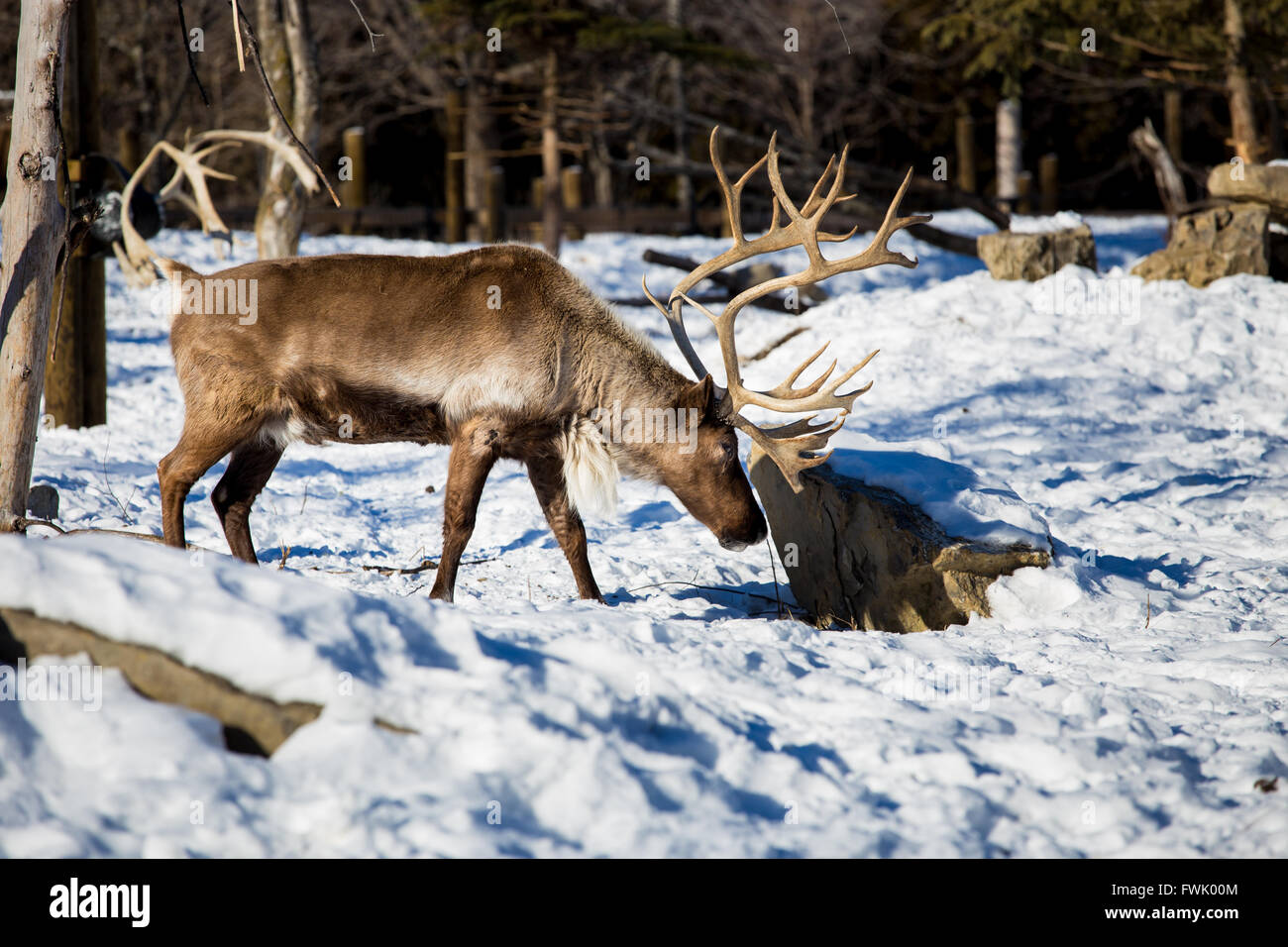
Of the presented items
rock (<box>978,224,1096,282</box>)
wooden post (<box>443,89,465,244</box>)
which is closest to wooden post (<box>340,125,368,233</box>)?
wooden post (<box>443,89,465,244</box>)

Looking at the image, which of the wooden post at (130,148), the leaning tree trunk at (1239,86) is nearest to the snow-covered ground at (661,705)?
the leaning tree trunk at (1239,86)

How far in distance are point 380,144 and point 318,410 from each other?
59.9 feet

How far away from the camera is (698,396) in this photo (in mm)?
4785

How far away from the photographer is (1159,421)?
741cm

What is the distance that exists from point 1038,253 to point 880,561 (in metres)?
6.08

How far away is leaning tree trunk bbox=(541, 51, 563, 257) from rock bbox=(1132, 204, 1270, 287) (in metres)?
5.98

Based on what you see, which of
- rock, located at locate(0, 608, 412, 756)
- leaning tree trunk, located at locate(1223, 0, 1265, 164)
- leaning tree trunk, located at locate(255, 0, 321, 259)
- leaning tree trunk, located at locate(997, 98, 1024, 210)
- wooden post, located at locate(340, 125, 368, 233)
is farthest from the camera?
leaning tree trunk, located at locate(997, 98, 1024, 210)

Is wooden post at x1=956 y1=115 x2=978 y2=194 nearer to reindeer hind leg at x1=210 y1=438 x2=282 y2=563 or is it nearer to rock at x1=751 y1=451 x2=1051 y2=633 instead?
rock at x1=751 y1=451 x2=1051 y2=633

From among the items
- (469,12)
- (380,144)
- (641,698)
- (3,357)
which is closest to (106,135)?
(380,144)

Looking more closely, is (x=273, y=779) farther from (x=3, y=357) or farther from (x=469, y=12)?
(x=469, y=12)

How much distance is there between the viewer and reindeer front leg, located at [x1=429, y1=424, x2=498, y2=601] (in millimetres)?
4465

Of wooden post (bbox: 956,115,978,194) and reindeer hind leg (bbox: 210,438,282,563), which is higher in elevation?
wooden post (bbox: 956,115,978,194)

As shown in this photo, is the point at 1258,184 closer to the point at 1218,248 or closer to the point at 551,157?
the point at 1218,248

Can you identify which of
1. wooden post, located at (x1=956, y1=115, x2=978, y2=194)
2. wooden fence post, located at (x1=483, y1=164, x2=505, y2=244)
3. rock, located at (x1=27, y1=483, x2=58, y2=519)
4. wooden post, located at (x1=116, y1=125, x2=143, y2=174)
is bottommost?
rock, located at (x1=27, y1=483, x2=58, y2=519)
